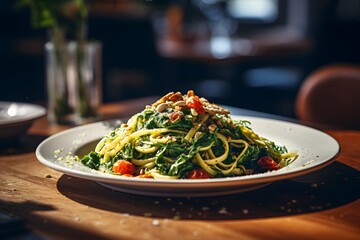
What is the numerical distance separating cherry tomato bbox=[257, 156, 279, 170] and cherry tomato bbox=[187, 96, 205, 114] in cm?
17

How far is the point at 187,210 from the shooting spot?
118 centimetres

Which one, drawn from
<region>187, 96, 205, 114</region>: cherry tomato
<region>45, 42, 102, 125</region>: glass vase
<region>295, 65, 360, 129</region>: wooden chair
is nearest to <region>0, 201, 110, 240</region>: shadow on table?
<region>187, 96, 205, 114</region>: cherry tomato

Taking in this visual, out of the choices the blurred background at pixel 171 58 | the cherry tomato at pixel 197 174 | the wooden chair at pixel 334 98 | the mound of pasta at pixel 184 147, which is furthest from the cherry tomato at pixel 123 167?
the blurred background at pixel 171 58

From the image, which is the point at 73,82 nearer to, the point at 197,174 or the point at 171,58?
the point at 197,174

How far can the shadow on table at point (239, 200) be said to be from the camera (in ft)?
3.84

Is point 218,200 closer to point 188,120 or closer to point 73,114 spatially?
point 188,120

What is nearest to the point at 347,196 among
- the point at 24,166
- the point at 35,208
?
the point at 35,208

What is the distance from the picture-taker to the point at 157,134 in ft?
4.67

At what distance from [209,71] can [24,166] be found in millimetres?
5130

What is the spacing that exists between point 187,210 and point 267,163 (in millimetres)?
288

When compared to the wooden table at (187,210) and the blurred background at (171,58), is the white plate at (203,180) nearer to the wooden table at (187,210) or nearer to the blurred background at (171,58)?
the wooden table at (187,210)

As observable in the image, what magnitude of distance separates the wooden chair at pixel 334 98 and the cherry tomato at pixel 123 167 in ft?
4.09

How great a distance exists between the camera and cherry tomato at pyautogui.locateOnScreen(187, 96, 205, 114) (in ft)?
4.57

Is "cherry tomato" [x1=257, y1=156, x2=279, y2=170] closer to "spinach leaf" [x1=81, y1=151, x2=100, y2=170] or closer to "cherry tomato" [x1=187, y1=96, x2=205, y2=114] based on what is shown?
"cherry tomato" [x1=187, y1=96, x2=205, y2=114]
